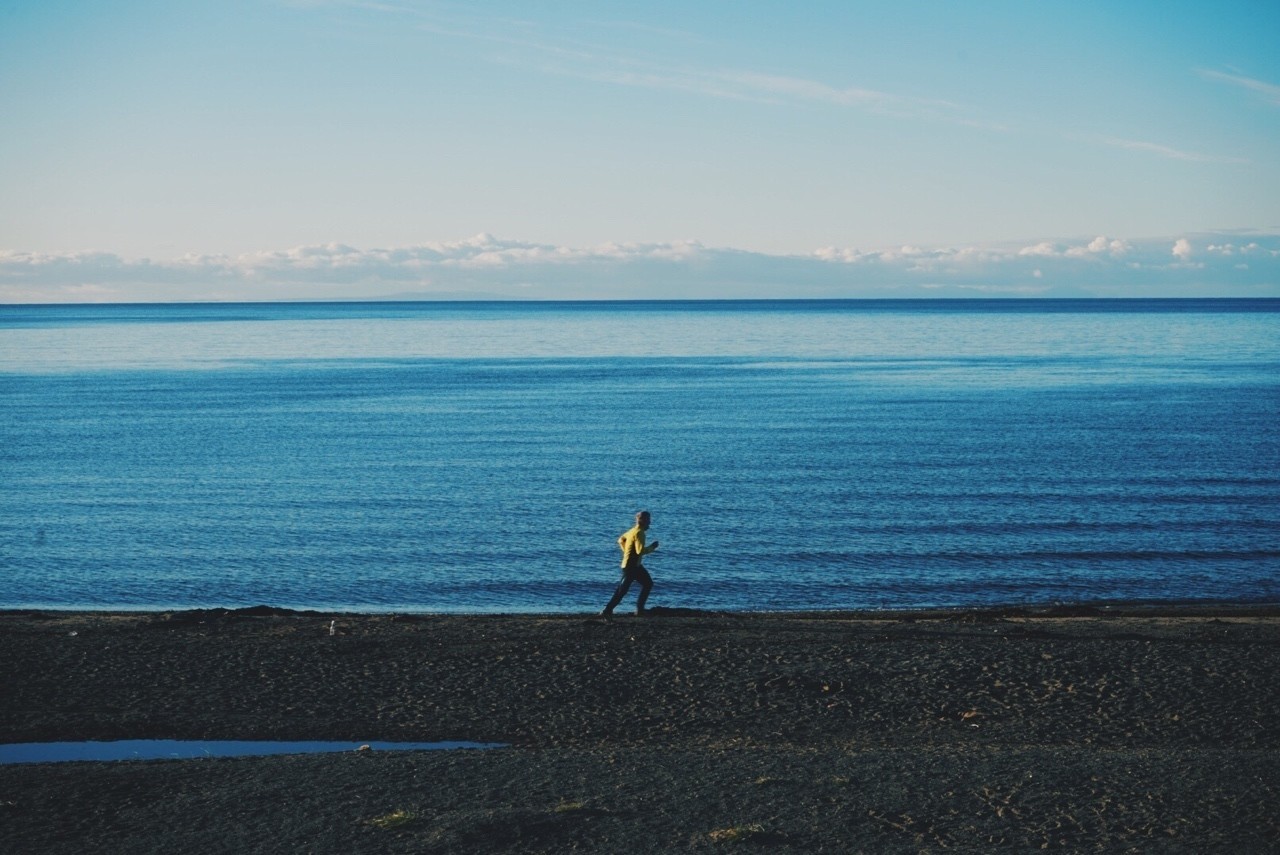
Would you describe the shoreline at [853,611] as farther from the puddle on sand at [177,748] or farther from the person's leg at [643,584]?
the puddle on sand at [177,748]

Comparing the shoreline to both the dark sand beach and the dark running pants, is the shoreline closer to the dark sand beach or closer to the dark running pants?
the dark sand beach

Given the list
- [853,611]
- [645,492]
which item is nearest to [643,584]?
[853,611]

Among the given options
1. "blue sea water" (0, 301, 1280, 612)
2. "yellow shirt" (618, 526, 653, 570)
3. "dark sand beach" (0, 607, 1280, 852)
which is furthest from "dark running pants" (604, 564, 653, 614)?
"blue sea water" (0, 301, 1280, 612)

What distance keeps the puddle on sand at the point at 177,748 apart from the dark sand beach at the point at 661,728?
26 cm

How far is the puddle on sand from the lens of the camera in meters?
15.2

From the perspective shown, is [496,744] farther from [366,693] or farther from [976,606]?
[976,606]

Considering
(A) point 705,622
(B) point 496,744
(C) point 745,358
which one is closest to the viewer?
(B) point 496,744

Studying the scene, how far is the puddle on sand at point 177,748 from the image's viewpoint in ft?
49.9

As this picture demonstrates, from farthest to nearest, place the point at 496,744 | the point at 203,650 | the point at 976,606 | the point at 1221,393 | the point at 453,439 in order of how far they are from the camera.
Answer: the point at 1221,393 → the point at 453,439 → the point at 976,606 → the point at 203,650 → the point at 496,744

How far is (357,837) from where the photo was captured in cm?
1199

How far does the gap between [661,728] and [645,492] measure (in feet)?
81.5

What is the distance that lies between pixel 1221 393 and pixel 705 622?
6767 centimetres

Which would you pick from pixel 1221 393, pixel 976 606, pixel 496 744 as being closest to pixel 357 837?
pixel 496 744

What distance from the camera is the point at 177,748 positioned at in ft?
51.2
